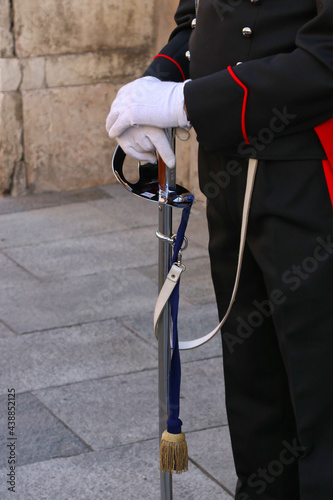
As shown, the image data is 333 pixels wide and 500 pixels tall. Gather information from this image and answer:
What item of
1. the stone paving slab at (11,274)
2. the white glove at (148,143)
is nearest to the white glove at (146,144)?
the white glove at (148,143)

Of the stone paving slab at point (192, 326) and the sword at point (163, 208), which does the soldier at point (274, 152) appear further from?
the stone paving slab at point (192, 326)

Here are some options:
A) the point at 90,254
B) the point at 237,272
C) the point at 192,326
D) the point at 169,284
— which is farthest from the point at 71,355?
the point at 237,272

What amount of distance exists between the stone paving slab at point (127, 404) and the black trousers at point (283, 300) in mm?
856

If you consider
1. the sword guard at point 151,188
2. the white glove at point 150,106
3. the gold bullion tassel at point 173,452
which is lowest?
the gold bullion tassel at point 173,452

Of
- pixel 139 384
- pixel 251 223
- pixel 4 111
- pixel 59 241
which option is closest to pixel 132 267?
pixel 59 241

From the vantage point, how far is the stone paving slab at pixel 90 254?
4.51 metres

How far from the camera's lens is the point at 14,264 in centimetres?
457

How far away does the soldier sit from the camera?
1.74 m

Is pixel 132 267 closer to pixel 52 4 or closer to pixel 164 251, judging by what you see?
pixel 52 4

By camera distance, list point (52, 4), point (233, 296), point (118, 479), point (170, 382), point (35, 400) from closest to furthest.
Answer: point (233, 296) → point (170, 382) → point (118, 479) → point (35, 400) → point (52, 4)

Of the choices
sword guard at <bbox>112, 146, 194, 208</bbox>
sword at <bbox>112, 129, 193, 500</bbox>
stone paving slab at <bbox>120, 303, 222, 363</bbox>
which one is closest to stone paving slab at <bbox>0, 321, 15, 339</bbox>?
stone paving slab at <bbox>120, 303, 222, 363</bbox>

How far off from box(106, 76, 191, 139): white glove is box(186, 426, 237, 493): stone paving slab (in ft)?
4.07

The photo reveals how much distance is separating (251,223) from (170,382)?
502 millimetres

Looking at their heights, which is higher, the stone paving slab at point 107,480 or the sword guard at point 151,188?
the sword guard at point 151,188
